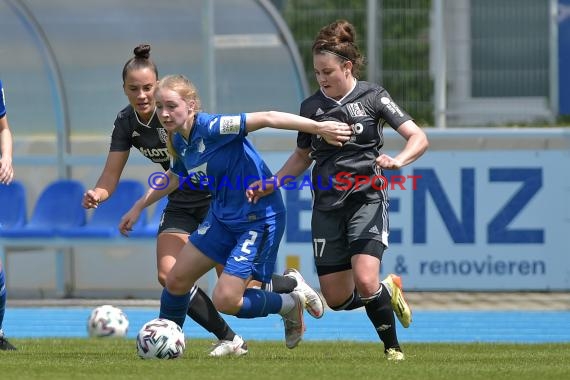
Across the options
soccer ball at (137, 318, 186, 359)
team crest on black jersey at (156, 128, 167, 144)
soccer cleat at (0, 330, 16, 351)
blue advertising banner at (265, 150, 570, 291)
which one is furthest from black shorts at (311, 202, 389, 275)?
blue advertising banner at (265, 150, 570, 291)

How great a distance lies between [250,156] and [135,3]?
6731 millimetres

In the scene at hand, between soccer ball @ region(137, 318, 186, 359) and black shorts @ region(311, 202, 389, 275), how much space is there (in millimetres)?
1022

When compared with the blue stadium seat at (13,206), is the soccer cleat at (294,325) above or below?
below

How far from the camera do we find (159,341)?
776 cm

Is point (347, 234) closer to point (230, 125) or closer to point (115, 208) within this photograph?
point (230, 125)

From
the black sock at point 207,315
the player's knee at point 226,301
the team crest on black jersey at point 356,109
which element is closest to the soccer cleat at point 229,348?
the black sock at point 207,315

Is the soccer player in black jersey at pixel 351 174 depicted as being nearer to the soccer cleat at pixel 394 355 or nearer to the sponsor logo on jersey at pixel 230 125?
the soccer cleat at pixel 394 355

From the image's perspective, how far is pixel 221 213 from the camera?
7.82 meters

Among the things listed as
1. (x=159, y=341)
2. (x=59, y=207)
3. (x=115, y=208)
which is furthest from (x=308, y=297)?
(x=59, y=207)

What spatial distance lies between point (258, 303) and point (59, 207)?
21.7ft

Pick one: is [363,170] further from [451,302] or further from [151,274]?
[151,274]

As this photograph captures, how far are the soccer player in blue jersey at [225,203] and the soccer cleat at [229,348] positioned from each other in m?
0.52

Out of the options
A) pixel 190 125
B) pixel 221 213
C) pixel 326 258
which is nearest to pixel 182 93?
pixel 190 125

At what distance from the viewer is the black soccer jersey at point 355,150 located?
788 cm
